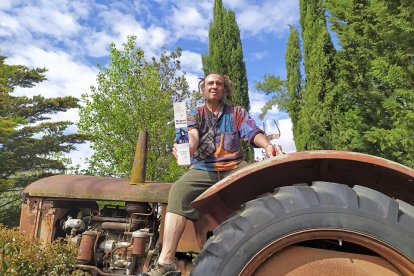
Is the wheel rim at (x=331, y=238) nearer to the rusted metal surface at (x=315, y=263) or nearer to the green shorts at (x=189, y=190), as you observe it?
the rusted metal surface at (x=315, y=263)

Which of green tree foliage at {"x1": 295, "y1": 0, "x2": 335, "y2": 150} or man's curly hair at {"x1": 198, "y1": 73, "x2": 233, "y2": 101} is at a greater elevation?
green tree foliage at {"x1": 295, "y1": 0, "x2": 335, "y2": 150}

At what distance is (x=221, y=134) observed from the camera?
121 inches

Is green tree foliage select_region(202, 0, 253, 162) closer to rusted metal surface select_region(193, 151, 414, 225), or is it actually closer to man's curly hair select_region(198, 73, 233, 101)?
man's curly hair select_region(198, 73, 233, 101)

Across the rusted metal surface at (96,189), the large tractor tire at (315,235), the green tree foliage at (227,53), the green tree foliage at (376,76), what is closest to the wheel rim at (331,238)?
the large tractor tire at (315,235)

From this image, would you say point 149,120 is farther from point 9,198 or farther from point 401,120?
point 401,120

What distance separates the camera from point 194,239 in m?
2.90

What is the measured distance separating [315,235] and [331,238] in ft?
0.25

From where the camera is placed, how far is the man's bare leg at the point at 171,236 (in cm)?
258

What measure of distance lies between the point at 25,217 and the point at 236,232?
2.61 meters

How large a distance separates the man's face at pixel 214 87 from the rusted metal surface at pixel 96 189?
0.84 m

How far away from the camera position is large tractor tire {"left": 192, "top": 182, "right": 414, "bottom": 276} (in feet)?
6.08

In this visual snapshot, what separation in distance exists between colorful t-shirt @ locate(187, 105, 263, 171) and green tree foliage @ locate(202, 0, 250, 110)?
638 inches

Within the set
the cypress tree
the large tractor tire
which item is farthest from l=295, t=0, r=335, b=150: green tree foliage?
the large tractor tire

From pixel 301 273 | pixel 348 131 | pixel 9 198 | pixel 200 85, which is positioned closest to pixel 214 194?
pixel 301 273
